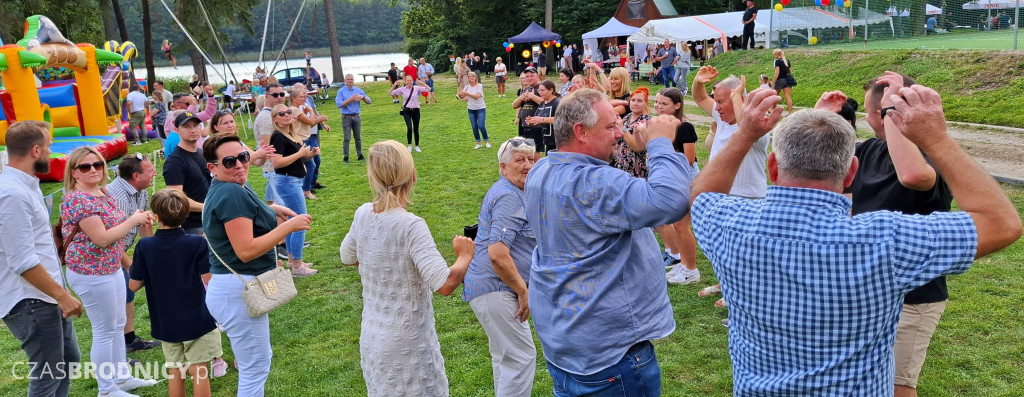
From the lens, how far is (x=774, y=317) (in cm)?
227

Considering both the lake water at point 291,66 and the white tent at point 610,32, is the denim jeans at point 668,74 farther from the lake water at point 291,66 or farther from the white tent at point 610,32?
the lake water at point 291,66

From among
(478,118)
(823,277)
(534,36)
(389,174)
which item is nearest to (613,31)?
(534,36)

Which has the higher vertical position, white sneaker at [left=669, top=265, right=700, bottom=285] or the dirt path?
the dirt path

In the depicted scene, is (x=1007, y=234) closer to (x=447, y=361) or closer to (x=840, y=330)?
(x=840, y=330)

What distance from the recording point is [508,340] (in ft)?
13.2

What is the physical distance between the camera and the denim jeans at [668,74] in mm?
25359

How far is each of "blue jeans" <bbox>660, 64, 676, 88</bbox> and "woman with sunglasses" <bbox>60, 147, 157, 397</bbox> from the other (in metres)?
22.2

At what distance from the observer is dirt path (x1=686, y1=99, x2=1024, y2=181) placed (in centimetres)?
1015

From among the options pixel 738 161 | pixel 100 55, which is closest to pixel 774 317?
pixel 738 161

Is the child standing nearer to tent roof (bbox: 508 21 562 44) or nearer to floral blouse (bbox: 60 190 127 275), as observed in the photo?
floral blouse (bbox: 60 190 127 275)

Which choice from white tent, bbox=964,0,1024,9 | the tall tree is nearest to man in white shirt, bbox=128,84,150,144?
the tall tree

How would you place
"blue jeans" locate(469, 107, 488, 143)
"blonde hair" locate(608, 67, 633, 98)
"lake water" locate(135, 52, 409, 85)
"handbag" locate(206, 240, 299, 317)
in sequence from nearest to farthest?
"handbag" locate(206, 240, 299, 317), "blonde hair" locate(608, 67, 633, 98), "blue jeans" locate(469, 107, 488, 143), "lake water" locate(135, 52, 409, 85)

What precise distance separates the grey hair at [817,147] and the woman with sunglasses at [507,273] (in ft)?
5.90

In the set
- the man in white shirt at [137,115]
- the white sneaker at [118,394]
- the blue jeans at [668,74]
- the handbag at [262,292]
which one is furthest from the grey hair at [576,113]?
the blue jeans at [668,74]
